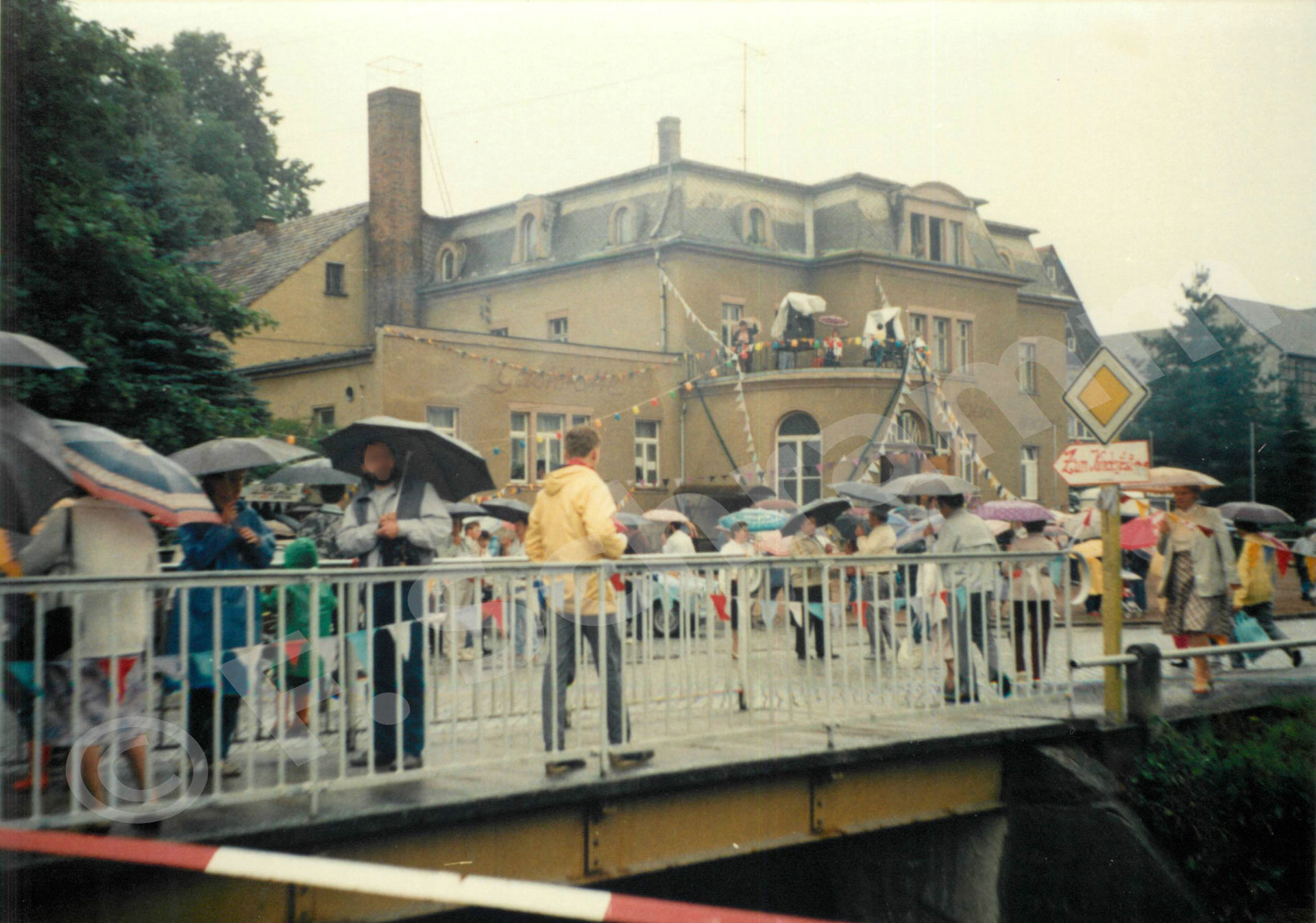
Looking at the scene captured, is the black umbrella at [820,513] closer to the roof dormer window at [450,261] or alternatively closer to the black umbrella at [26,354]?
the black umbrella at [26,354]

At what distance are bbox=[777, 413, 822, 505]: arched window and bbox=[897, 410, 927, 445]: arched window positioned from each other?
7.02 feet

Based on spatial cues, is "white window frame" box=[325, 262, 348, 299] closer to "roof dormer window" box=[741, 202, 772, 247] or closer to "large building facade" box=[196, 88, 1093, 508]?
"large building facade" box=[196, 88, 1093, 508]

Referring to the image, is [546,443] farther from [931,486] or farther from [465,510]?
[931,486]

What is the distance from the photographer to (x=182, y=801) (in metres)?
4.64

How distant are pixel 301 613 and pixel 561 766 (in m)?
1.48

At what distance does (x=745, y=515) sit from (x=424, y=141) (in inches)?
628

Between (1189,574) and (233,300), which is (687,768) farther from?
(233,300)

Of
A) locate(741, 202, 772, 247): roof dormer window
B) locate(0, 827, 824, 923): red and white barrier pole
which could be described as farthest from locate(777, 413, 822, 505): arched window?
locate(0, 827, 824, 923): red and white barrier pole

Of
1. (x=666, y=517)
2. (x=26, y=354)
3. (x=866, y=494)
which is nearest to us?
(x=26, y=354)

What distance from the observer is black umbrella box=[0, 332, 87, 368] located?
477 cm

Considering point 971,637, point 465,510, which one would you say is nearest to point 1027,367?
point 465,510

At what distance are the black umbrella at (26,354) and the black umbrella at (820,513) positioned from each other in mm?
8270

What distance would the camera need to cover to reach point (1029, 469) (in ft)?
112

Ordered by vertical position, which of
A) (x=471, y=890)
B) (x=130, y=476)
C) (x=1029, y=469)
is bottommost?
(x=471, y=890)
